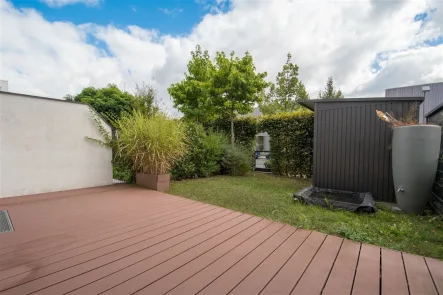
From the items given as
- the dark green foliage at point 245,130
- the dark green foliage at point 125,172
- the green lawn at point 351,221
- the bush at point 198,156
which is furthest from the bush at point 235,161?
the dark green foliage at point 125,172

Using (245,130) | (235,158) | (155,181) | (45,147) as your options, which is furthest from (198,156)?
(45,147)

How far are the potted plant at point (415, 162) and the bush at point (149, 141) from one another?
12.4ft

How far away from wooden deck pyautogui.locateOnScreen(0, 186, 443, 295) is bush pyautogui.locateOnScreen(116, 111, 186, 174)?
1.65m

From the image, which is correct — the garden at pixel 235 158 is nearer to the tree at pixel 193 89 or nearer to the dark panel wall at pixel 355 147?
the tree at pixel 193 89

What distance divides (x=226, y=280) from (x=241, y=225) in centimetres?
101

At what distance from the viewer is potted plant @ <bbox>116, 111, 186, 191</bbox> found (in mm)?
3990

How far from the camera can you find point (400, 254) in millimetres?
1675

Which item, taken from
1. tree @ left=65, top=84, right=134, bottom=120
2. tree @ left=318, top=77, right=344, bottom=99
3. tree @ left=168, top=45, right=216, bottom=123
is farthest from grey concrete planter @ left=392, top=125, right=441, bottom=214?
tree @ left=318, top=77, right=344, bottom=99

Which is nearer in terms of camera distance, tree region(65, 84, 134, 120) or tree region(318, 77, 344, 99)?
tree region(65, 84, 134, 120)

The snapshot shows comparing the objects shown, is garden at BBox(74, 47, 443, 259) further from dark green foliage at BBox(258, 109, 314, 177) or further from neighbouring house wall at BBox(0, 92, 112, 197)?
neighbouring house wall at BBox(0, 92, 112, 197)

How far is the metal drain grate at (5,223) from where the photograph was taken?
2.06 metres

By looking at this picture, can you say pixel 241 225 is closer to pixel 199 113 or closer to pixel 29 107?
pixel 29 107

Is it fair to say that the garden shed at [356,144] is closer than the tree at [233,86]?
Yes

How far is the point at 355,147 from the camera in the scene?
3.84 meters
